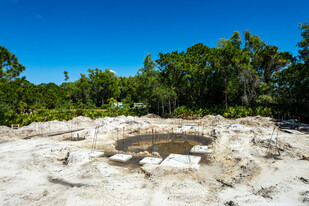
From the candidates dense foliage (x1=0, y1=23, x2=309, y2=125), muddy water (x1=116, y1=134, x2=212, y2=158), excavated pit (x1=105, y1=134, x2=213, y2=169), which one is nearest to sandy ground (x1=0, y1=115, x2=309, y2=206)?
excavated pit (x1=105, y1=134, x2=213, y2=169)

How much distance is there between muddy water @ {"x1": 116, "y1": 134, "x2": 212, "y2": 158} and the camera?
11617 millimetres

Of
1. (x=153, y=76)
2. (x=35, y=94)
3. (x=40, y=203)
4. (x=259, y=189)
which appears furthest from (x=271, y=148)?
(x=35, y=94)

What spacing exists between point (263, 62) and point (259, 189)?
22492 mm

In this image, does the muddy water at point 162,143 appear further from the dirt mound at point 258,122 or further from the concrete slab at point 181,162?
the dirt mound at point 258,122

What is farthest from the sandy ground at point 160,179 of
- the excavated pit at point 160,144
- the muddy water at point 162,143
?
the muddy water at point 162,143

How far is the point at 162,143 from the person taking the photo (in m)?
13.3

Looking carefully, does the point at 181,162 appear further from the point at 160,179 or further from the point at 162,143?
the point at 162,143

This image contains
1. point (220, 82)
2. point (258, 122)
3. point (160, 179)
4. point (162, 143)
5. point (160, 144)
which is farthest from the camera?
point (220, 82)

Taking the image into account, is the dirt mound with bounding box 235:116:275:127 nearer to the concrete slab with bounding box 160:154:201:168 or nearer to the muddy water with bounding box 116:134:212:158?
the muddy water with bounding box 116:134:212:158

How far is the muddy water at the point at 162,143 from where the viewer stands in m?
11.6

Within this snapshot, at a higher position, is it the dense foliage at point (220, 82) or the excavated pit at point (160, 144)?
the dense foliage at point (220, 82)

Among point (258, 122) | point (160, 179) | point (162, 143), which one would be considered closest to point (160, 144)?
point (162, 143)

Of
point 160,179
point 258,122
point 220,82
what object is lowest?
point 160,179

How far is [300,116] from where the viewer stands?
61.3 feet
